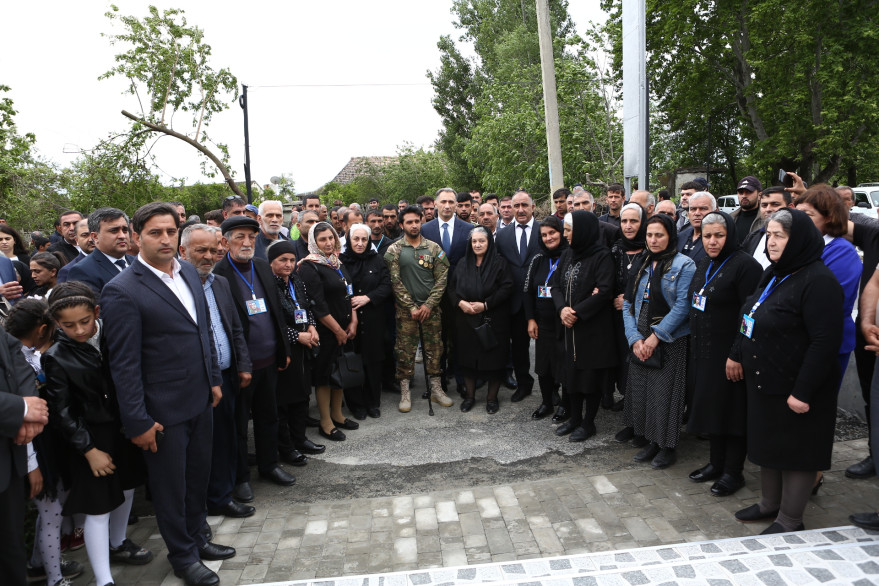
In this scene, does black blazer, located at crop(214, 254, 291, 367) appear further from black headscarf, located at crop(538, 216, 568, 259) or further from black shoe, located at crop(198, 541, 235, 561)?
black headscarf, located at crop(538, 216, 568, 259)

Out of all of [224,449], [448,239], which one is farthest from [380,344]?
[224,449]

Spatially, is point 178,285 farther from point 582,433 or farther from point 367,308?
point 582,433

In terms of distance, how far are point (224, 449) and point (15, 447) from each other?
4.54 feet

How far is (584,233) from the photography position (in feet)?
16.5

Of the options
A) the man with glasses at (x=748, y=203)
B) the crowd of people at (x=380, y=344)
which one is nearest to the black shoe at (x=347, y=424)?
the crowd of people at (x=380, y=344)

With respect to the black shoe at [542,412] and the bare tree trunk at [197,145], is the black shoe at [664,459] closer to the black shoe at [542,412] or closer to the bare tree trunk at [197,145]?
the black shoe at [542,412]

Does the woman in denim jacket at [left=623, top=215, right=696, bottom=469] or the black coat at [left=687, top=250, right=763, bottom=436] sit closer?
the black coat at [left=687, top=250, right=763, bottom=436]

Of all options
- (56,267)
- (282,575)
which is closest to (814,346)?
(282,575)

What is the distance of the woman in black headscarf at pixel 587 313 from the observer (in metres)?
4.99

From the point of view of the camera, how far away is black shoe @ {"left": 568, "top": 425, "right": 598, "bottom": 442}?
5.11m

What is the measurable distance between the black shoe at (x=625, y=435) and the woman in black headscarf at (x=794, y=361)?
5.28ft

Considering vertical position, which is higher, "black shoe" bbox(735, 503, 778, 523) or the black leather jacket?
the black leather jacket

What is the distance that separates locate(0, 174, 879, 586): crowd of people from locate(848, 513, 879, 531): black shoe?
18 millimetres

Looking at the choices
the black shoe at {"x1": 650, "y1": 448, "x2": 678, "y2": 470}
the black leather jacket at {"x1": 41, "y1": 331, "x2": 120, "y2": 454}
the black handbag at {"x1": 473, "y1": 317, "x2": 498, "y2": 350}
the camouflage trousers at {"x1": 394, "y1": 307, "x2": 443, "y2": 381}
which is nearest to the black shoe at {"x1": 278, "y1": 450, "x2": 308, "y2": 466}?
the camouflage trousers at {"x1": 394, "y1": 307, "x2": 443, "y2": 381}
